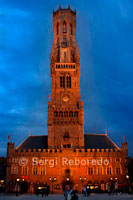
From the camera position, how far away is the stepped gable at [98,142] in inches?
2730

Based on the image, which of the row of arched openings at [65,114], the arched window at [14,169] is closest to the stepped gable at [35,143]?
the arched window at [14,169]

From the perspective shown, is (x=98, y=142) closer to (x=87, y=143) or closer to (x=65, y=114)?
(x=87, y=143)

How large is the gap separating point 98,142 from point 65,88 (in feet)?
60.1

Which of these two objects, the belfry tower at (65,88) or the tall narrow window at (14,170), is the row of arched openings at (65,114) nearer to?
the belfry tower at (65,88)

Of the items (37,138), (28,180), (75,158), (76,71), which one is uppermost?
(76,71)

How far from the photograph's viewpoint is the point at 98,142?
234ft

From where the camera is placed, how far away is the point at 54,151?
6500cm

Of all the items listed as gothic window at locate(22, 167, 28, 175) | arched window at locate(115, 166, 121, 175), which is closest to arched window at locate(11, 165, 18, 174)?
gothic window at locate(22, 167, 28, 175)

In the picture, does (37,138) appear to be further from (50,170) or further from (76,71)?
(76,71)

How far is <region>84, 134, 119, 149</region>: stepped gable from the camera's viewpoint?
69.3 metres

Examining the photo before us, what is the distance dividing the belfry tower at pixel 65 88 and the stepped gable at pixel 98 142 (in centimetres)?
354

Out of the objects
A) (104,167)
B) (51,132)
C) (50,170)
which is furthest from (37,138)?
(104,167)

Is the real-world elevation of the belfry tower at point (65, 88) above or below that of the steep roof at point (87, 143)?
Answer: above

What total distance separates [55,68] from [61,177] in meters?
31.6
